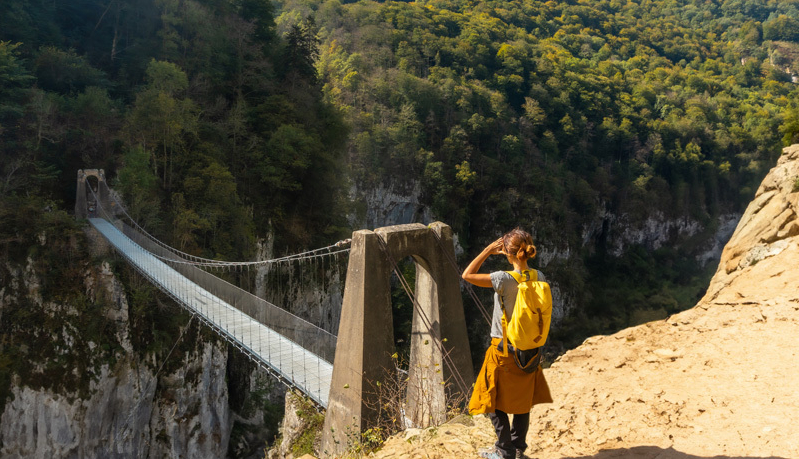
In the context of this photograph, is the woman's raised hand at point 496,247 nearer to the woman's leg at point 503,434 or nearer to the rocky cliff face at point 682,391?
the woman's leg at point 503,434

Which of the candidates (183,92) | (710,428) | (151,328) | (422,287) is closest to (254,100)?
(183,92)

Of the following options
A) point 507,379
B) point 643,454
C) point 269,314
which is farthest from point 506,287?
point 269,314

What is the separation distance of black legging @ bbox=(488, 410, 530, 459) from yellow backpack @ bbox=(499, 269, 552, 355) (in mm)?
408

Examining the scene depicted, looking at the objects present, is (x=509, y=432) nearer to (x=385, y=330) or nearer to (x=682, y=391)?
(x=682, y=391)

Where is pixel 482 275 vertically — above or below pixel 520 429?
above

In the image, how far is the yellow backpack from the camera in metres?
2.19

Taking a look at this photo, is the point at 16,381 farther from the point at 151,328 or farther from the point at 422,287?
the point at 422,287

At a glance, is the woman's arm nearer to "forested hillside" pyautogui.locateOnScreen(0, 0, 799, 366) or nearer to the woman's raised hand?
the woman's raised hand

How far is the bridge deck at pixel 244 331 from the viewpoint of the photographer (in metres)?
6.17

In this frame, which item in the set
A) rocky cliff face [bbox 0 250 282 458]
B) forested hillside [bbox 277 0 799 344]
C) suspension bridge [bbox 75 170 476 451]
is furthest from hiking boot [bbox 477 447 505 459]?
forested hillside [bbox 277 0 799 344]

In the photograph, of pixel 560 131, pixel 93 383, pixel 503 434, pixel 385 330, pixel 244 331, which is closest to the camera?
pixel 503 434

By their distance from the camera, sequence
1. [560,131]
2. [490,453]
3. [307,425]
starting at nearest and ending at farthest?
[490,453] < [307,425] < [560,131]

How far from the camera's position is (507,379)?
7.63 feet

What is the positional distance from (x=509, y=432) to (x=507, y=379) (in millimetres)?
311
